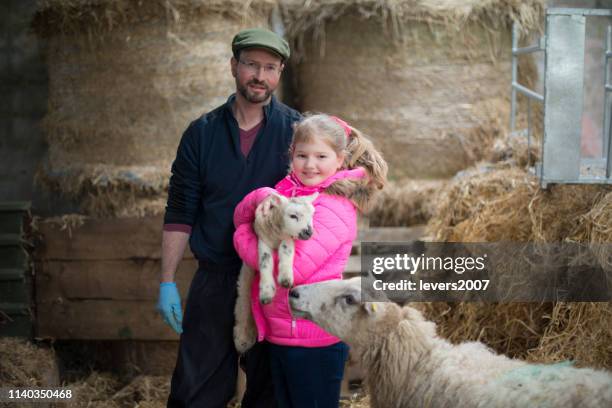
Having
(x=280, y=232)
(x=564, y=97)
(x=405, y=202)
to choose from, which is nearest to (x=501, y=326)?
(x=564, y=97)

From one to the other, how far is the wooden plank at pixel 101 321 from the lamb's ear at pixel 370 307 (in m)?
2.39

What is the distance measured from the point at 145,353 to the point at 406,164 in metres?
2.33

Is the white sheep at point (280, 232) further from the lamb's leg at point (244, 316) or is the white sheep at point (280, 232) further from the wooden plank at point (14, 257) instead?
the wooden plank at point (14, 257)

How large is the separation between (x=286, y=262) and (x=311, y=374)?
476mm

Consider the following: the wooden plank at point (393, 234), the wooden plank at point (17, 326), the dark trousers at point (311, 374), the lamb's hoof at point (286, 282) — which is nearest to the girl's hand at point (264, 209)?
the lamb's hoof at point (286, 282)

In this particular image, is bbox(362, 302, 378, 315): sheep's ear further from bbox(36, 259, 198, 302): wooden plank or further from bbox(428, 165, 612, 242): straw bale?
bbox(36, 259, 198, 302): wooden plank

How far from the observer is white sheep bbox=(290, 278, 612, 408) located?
2557 mm

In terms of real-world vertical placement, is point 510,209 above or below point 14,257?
above

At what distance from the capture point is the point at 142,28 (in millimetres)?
4957

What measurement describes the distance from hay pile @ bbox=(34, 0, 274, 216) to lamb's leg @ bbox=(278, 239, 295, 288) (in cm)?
236

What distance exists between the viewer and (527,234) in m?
4.16

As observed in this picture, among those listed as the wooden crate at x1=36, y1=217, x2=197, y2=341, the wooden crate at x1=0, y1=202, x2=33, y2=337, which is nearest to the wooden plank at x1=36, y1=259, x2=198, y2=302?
the wooden crate at x1=36, y1=217, x2=197, y2=341

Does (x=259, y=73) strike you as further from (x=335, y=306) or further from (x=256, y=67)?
(x=335, y=306)

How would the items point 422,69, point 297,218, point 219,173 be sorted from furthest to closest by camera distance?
point 422,69, point 219,173, point 297,218
